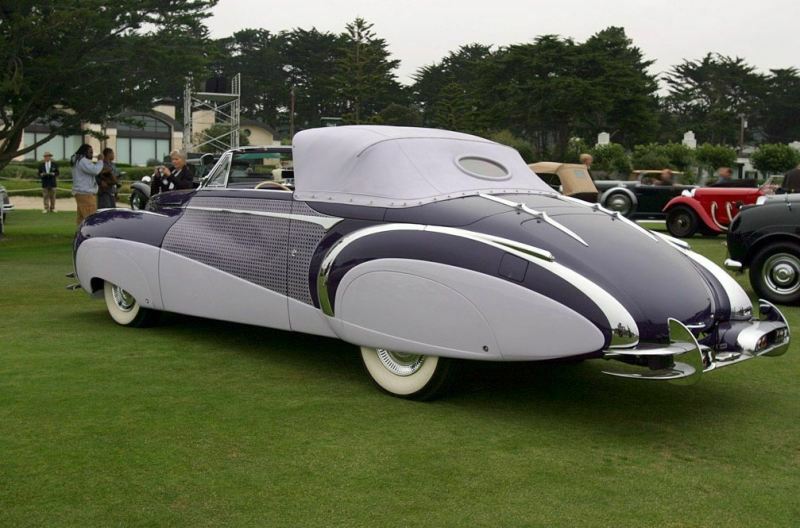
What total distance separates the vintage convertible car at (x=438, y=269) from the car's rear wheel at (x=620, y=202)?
1563 cm

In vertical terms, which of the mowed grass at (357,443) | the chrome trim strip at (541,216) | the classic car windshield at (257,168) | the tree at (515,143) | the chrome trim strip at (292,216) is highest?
the tree at (515,143)

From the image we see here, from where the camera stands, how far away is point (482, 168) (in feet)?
20.8

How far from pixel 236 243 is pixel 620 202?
16.6 m

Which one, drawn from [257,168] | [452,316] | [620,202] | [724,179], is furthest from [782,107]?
[452,316]

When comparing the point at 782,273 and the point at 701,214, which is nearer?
the point at 782,273

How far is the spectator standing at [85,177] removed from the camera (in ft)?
49.6

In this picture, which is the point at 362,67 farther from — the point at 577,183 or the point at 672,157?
the point at 577,183

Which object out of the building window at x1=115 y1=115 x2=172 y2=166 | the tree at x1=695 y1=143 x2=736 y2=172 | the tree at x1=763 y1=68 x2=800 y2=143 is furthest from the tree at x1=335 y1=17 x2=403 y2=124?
the tree at x1=763 y1=68 x2=800 y2=143

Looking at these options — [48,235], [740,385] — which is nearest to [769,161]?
[48,235]

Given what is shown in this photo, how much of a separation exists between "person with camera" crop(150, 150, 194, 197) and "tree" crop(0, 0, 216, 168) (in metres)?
4.61

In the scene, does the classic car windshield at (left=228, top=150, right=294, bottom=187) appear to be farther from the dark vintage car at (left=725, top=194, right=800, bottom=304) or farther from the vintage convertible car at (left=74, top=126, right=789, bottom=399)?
the dark vintage car at (left=725, top=194, right=800, bottom=304)

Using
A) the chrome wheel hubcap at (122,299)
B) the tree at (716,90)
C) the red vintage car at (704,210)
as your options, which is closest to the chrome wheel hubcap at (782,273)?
the chrome wheel hubcap at (122,299)

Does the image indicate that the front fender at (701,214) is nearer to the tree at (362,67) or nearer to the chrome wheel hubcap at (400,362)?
the chrome wheel hubcap at (400,362)

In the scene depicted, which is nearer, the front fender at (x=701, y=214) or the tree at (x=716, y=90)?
the front fender at (x=701, y=214)
